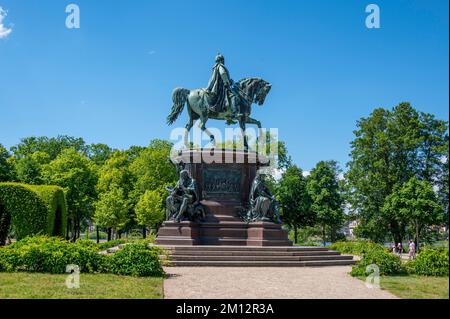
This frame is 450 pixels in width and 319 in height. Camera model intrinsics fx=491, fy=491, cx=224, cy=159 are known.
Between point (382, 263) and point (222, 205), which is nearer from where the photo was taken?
point (382, 263)

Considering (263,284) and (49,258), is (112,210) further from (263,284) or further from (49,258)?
(263,284)

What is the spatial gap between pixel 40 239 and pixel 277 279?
8.01m

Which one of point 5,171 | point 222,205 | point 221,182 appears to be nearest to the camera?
point 222,205

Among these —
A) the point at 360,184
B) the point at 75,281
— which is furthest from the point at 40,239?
the point at 360,184

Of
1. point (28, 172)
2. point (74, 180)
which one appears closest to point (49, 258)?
point (28, 172)

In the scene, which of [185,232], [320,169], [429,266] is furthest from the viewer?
[320,169]

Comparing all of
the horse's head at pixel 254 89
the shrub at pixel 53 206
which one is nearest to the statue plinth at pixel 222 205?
the horse's head at pixel 254 89

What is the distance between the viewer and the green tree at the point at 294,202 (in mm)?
51688

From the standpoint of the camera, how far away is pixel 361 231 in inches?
1854

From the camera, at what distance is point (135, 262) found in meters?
14.5

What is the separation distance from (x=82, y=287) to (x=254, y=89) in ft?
49.4

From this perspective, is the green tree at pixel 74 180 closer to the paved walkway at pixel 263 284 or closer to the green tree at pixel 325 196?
the green tree at pixel 325 196

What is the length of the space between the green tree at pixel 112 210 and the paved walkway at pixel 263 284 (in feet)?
107

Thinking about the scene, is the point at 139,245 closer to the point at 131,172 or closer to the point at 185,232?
the point at 185,232
